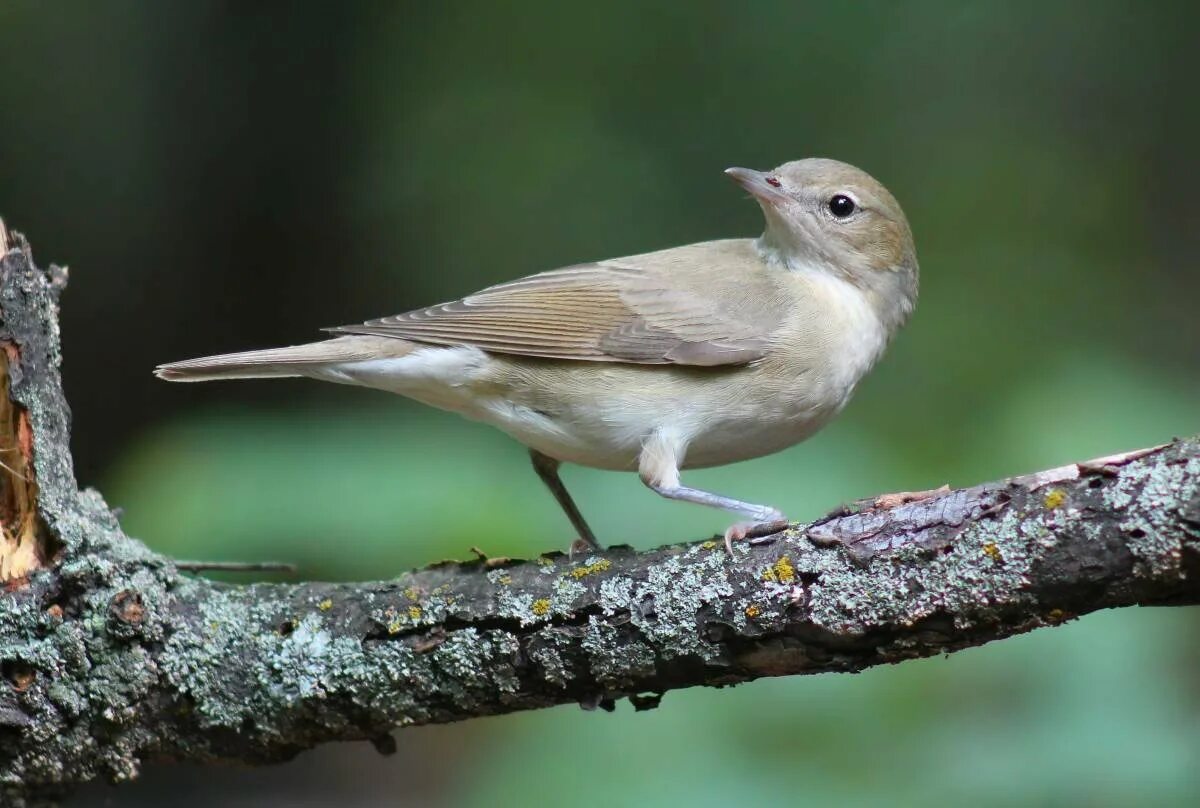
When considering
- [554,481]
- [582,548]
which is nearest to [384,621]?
[582,548]

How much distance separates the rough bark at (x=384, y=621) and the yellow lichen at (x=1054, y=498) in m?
0.04

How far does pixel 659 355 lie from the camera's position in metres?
3.86

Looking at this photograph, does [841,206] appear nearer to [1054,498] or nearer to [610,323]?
[610,323]

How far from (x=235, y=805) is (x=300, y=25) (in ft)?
14.6

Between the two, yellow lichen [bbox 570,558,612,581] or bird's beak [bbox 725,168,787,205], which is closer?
yellow lichen [bbox 570,558,612,581]

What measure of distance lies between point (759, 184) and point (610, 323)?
0.80 meters

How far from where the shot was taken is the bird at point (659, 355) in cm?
377

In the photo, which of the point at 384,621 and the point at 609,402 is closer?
the point at 384,621

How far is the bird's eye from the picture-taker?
4.29 m

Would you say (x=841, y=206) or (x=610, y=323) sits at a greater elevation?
(x=841, y=206)

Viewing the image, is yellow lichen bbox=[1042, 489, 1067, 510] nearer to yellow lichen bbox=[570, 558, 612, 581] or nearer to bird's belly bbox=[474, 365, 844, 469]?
yellow lichen bbox=[570, 558, 612, 581]

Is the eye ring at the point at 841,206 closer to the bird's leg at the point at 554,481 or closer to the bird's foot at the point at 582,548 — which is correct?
the bird's leg at the point at 554,481

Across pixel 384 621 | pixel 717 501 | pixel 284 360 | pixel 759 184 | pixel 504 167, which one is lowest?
pixel 384 621

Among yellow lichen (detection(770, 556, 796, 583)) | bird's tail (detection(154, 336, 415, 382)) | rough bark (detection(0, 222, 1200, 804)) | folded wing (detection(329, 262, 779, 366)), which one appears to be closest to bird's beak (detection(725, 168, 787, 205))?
folded wing (detection(329, 262, 779, 366))
